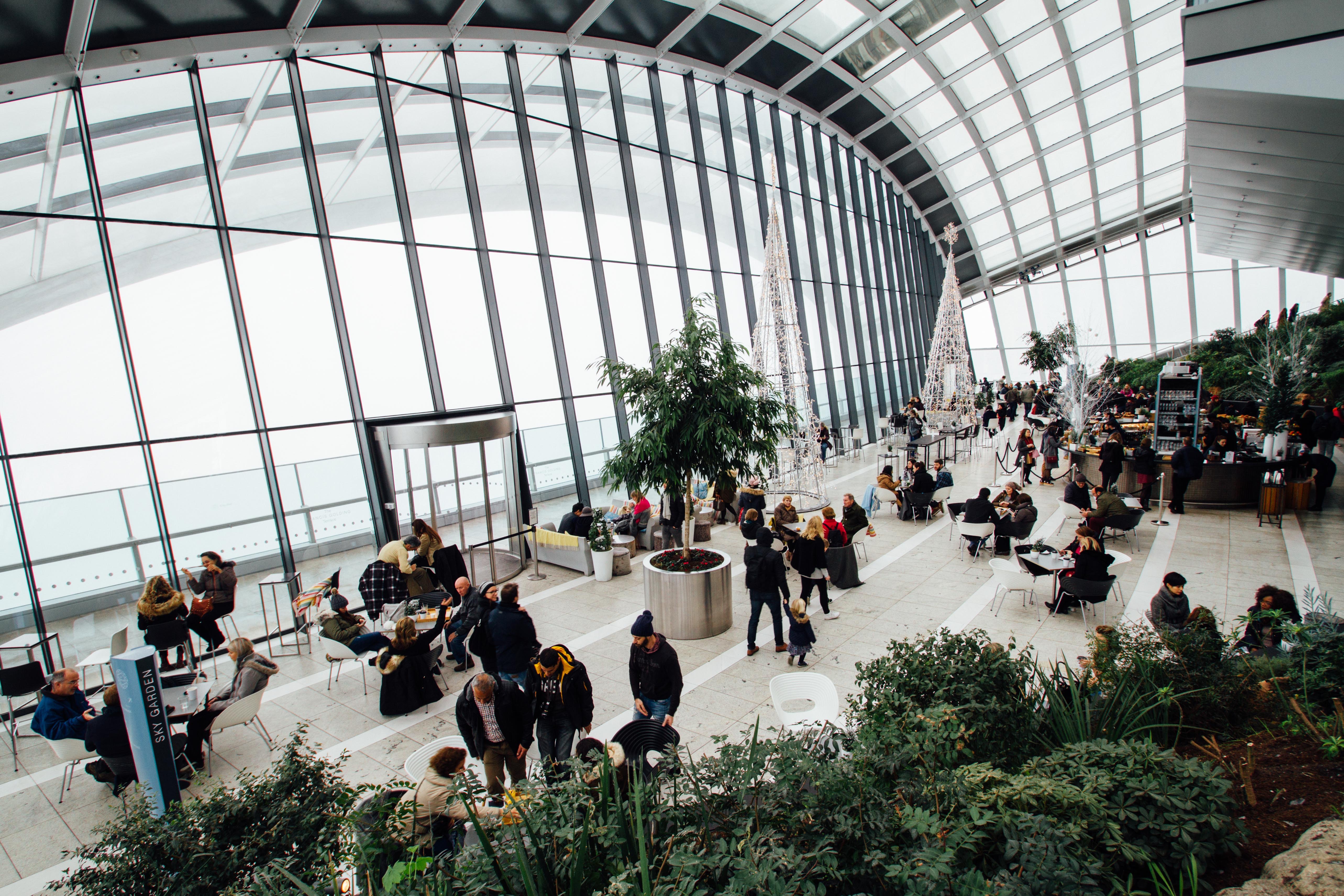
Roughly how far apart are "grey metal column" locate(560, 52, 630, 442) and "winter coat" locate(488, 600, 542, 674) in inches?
294

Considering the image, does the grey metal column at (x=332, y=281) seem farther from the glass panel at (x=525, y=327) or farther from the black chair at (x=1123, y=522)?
the black chair at (x=1123, y=522)

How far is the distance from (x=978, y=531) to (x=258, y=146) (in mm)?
12186

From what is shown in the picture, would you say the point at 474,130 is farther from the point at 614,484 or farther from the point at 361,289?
the point at 614,484

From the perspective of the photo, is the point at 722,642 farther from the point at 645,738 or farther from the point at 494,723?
the point at 494,723

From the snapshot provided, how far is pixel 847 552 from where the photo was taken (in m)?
9.34

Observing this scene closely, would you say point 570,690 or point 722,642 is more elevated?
point 570,690

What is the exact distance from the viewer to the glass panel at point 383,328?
10.1m

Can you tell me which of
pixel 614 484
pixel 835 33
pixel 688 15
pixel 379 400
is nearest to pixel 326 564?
pixel 379 400

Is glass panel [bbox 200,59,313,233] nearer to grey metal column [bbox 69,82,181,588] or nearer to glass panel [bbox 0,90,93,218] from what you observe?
grey metal column [bbox 69,82,181,588]

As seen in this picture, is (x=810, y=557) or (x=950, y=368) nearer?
(x=810, y=557)

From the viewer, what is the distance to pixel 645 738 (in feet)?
14.7

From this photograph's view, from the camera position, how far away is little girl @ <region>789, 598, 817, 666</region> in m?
6.65

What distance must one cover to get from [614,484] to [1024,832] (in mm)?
5870

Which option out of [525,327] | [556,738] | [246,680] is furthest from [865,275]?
[246,680]
